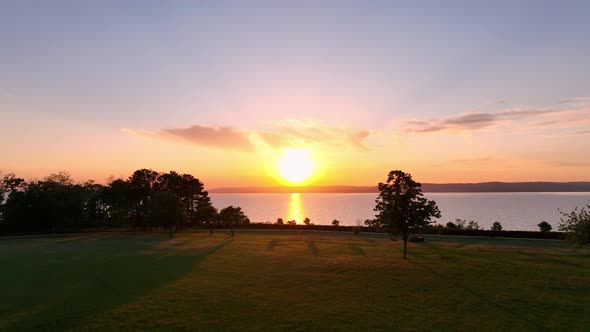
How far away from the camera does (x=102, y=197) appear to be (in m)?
85.1

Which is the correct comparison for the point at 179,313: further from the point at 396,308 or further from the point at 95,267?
the point at 95,267

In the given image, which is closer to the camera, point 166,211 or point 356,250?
point 356,250

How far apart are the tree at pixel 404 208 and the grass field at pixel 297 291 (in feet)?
11.3

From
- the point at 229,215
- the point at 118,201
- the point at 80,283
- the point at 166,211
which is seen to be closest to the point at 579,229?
the point at 80,283

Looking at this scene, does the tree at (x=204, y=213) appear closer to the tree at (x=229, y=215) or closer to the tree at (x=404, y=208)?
the tree at (x=229, y=215)

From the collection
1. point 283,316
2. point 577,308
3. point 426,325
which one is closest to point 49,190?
point 283,316

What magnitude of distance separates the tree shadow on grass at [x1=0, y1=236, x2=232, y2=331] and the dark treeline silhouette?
2984cm

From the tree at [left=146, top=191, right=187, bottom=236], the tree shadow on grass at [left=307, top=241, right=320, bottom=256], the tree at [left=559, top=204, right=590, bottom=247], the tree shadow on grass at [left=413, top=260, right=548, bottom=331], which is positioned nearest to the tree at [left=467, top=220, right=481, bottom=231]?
the tree at [left=559, top=204, right=590, bottom=247]

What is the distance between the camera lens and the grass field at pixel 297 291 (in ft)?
58.6

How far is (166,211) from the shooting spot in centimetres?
6562

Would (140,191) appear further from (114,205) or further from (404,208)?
(404,208)

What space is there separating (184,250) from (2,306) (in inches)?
913

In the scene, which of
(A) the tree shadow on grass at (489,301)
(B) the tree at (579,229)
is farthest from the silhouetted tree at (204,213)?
(B) the tree at (579,229)

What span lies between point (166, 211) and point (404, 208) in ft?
151
